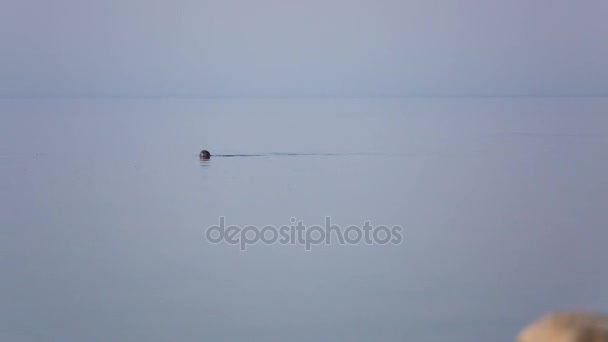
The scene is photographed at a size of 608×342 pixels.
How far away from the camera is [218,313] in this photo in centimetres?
490

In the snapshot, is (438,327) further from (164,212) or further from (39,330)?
(164,212)

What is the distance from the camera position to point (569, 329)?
5.12ft

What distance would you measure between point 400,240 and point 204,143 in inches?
464

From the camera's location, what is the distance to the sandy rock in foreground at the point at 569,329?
1541 mm

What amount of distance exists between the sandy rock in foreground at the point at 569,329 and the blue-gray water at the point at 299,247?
8.66 feet

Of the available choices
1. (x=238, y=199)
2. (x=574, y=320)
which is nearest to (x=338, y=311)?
(x=574, y=320)

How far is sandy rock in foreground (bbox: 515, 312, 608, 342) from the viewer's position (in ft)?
5.06

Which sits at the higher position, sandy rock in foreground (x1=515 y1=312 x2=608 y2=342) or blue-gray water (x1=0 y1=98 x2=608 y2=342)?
blue-gray water (x1=0 y1=98 x2=608 y2=342)

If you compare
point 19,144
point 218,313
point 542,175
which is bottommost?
point 218,313

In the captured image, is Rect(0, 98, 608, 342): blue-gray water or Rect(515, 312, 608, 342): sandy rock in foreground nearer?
Rect(515, 312, 608, 342): sandy rock in foreground

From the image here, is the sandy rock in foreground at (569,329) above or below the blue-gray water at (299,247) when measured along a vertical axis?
below

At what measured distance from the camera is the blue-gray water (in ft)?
15.5

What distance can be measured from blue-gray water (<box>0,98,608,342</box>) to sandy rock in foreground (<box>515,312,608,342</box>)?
2639mm

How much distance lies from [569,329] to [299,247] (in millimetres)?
5477
